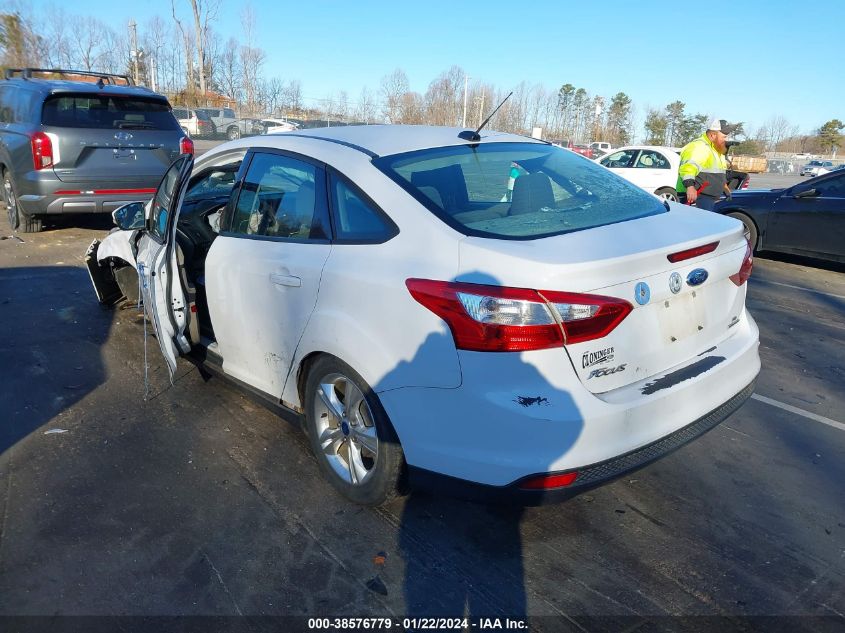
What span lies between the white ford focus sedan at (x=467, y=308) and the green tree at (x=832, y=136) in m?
91.5

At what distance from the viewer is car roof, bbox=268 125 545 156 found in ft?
10.3

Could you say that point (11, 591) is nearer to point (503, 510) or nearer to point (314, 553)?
point (314, 553)

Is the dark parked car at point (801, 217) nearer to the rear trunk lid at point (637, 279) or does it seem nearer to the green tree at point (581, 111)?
the rear trunk lid at point (637, 279)

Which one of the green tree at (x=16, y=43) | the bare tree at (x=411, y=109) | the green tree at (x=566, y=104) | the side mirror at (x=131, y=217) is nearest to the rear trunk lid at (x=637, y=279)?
the side mirror at (x=131, y=217)

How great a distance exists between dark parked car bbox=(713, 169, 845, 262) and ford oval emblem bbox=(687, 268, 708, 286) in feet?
24.2

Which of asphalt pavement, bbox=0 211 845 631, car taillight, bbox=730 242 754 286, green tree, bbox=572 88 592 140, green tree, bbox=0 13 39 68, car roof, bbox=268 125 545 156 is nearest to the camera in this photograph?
asphalt pavement, bbox=0 211 845 631

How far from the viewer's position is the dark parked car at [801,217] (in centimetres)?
870

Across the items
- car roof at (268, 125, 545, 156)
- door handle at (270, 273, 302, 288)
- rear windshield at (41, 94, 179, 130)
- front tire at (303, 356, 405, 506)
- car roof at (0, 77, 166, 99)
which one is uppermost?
car roof at (0, 77, 166, 99)

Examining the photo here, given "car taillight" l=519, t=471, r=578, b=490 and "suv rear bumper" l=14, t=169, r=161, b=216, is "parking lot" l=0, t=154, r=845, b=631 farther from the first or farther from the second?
"suv rear bumper" l=14, t=169, r=161, b=216

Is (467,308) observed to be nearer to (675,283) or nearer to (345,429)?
(675,283)

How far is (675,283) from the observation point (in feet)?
8.52

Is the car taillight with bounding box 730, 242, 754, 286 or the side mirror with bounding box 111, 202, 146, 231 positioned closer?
the car taillight with bounding box 730, 242, 754, 286

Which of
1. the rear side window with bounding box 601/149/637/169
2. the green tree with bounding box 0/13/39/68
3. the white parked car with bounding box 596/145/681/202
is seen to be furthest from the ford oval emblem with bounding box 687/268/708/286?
the green tree with bounding box 0/13/39/68

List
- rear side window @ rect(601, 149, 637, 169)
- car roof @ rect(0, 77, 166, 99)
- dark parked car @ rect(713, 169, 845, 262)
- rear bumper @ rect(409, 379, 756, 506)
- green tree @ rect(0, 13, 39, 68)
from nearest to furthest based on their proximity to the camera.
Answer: rear bumper @ rect(409, 379, 756, 506), car roof @ rect(0, 77, 166, 99), dark parked car @ rect(713, 169, 845, 262), rear side window @ rect(601, 149, 637, 169), green tree @ rect(0, 13, 39, 68)
